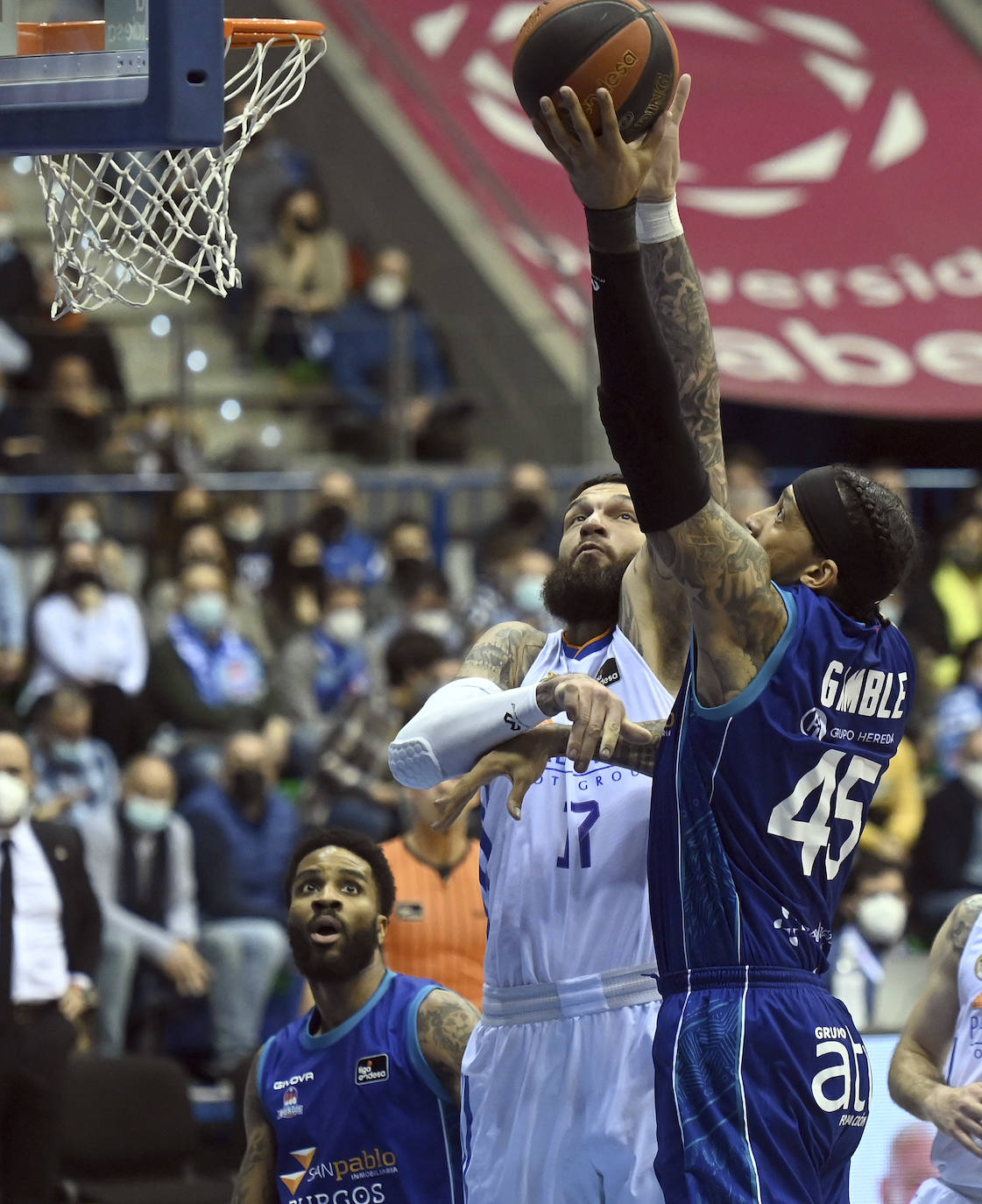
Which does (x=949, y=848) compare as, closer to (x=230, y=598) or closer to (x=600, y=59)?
(x=230, y=598)

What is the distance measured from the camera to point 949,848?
11086mm

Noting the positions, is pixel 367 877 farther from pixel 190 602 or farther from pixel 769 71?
pixel 769 71

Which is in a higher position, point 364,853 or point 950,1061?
point 364,853

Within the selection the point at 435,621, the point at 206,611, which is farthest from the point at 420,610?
the point at 206,611

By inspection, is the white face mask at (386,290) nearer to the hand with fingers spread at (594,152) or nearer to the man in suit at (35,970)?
the man in suit at (35,970)

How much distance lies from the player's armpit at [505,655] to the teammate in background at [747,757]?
1.13 meters

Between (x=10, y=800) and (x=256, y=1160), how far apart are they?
3.60m

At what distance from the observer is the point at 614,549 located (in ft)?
17.5

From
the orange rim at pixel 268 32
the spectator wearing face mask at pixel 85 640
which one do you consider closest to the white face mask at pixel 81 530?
the spectator wearing face mask at pixel 85 640

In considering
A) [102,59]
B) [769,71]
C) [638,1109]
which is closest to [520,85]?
[102,59]

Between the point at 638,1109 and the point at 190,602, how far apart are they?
728 centimetres

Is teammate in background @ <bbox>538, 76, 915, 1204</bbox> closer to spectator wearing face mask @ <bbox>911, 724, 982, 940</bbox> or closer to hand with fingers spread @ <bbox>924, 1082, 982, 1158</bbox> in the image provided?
hand with fingers spread @ <bbox>924, 1082, 982, 1158</bbox>

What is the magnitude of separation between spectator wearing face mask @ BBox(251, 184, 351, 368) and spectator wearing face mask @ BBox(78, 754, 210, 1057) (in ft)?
18.6

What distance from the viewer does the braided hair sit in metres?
4.16
